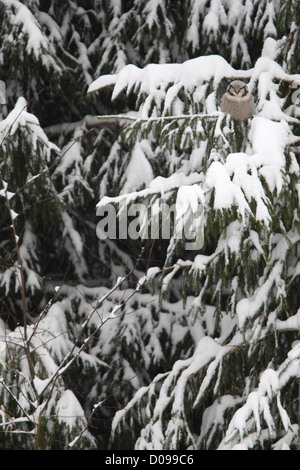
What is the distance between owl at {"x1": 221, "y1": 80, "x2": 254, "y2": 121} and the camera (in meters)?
3.75

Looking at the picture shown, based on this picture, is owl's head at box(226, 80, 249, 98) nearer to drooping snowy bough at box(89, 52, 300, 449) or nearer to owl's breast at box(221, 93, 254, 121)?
owl's breast at box(221, 93, 254, 121)

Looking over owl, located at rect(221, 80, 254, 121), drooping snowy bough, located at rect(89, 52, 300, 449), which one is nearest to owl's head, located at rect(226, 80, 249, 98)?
owl, located at rect(221, 80, 254, 121)

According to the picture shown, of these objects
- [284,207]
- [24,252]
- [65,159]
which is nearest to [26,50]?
[65,159]

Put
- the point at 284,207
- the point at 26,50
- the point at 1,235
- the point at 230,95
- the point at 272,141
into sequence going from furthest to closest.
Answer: the point at 1,235 < the point at 26,50 < the point at 284,207 < the point at 230,95 < the point at 272,141

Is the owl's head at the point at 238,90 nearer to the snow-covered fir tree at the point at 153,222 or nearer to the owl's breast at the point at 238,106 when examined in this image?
the owl's breast at the point at 238,106

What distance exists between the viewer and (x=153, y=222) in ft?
12.4

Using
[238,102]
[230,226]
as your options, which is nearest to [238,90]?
[238,102]

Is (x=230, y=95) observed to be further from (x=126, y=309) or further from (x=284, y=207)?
(x=126, y=309)

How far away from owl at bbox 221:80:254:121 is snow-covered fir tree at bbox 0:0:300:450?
0.10m

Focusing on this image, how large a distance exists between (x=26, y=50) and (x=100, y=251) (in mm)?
2054

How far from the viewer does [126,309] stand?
572 centimetres

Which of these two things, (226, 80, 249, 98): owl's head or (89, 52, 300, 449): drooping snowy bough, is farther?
(226, 80, 249, 98): owl's head

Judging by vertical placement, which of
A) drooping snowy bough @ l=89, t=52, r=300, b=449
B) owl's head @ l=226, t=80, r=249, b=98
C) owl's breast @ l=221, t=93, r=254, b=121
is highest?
owl's head @ l=226, t=80, r=249, b=98

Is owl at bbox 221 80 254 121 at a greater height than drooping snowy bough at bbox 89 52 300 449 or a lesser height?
greater
